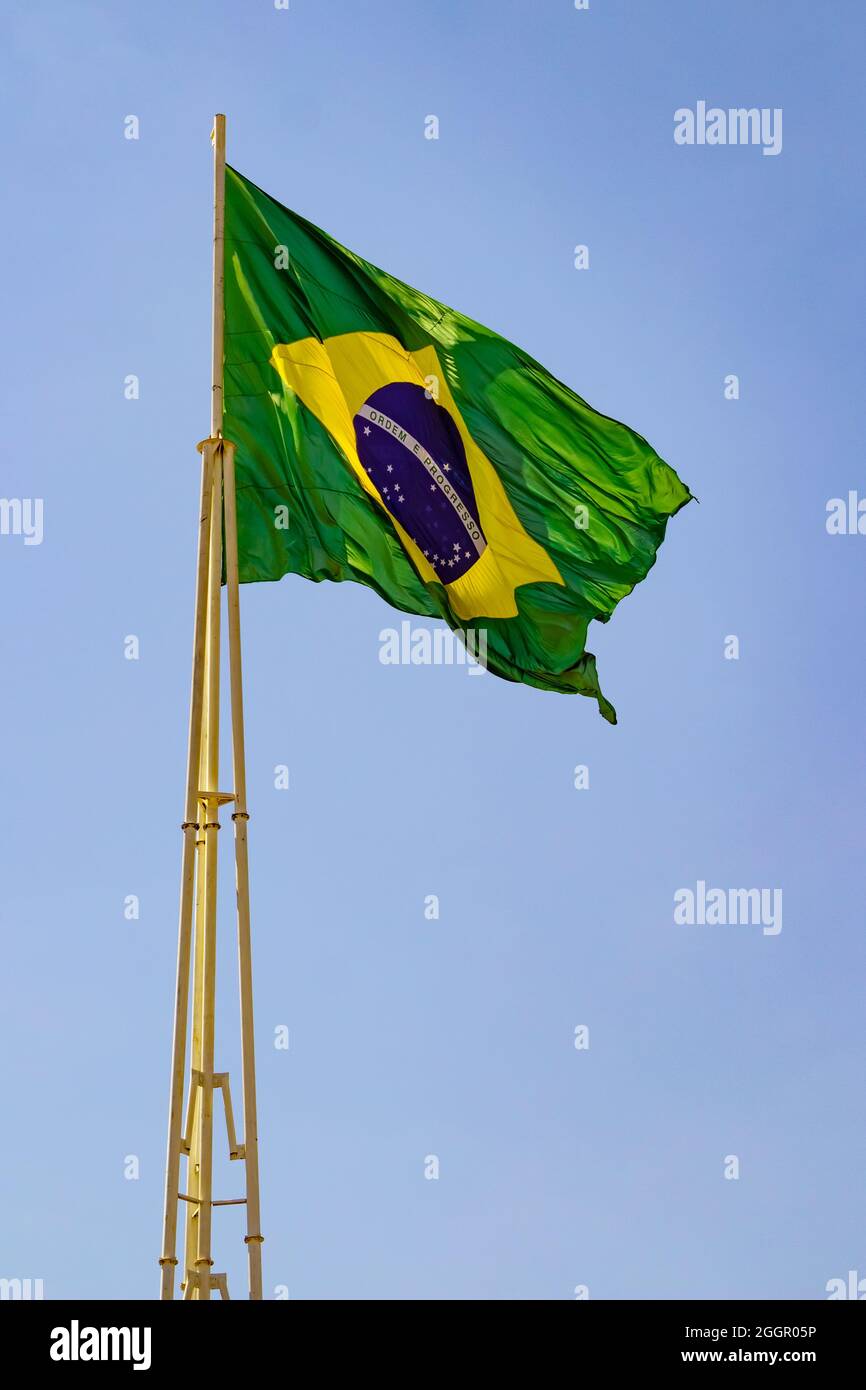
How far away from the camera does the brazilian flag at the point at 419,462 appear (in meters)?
23.1

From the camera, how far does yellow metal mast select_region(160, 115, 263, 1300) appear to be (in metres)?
18.5

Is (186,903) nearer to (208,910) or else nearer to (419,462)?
(208,910)

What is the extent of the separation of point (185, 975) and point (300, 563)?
5.61m

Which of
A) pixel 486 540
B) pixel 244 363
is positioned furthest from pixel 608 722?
pixel 244 363

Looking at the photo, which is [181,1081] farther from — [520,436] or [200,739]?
[520,436]

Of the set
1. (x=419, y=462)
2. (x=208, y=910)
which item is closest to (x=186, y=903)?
(x=208, y=910)

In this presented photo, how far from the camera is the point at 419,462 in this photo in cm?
2431

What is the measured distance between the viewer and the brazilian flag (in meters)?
23.1

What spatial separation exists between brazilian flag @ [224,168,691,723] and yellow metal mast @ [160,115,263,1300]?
1549 millimetres

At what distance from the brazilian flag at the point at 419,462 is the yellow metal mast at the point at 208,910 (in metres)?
1.55

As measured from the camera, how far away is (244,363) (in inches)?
908

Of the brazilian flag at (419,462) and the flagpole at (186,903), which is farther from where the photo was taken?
the brazilian flag at (419,462)

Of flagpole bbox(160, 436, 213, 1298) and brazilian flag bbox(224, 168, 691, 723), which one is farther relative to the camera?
brazilian flag bbox(224, 168, 691, 723)

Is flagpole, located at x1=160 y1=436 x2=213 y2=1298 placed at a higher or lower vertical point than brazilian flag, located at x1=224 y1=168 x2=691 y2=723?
lower
